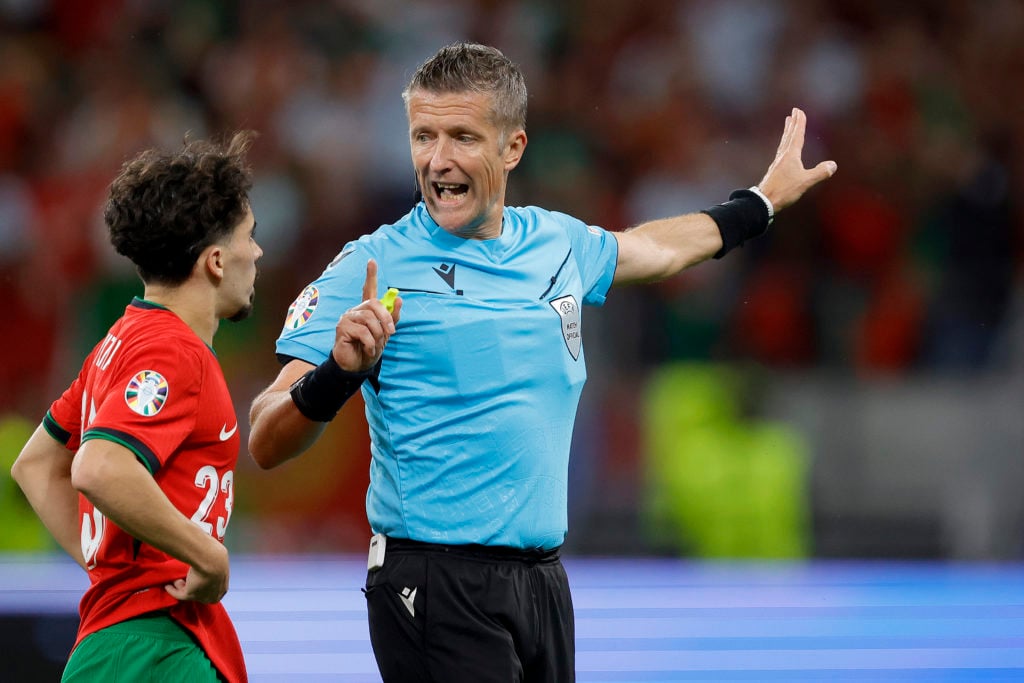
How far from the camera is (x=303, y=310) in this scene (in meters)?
3.11

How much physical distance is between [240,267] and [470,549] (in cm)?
80

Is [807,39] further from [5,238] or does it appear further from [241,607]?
[241,607]

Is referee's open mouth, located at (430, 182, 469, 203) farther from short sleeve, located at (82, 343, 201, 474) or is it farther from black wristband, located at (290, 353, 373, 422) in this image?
short sleeve, located at (82, 343, 201, 474)

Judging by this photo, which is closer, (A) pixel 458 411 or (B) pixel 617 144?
(A) pixel 458 411

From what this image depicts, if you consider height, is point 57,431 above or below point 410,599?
above

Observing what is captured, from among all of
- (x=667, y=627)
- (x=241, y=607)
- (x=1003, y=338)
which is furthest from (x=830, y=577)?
(x=241, y=607)

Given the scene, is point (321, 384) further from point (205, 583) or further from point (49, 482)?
point (49, 482)

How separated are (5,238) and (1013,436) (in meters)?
6.33

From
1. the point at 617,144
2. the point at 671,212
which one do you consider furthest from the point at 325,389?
the point at 617,144

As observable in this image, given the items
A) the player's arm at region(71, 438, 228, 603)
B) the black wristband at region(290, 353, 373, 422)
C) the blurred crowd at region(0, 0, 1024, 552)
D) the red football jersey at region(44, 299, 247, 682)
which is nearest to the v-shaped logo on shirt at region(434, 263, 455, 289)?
the black wristband at region(290, 353, 373, 422)

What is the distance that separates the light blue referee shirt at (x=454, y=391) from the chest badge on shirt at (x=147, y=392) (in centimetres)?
32

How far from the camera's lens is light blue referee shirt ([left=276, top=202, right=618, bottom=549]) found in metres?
3.09

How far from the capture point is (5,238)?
30.1 ft

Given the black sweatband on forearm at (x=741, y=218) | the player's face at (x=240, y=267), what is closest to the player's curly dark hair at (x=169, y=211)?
the player's face at (x=240, y=267)
